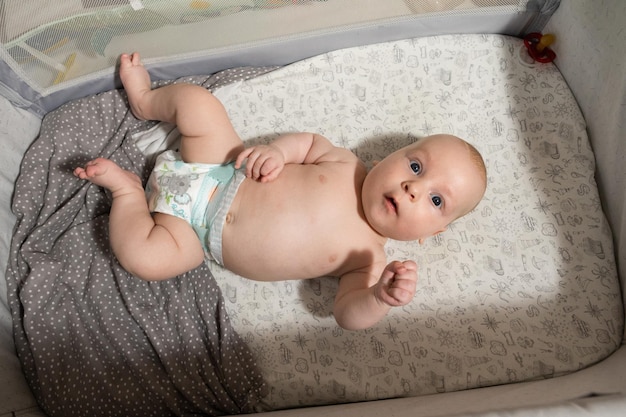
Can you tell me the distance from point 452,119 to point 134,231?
0.94 metres

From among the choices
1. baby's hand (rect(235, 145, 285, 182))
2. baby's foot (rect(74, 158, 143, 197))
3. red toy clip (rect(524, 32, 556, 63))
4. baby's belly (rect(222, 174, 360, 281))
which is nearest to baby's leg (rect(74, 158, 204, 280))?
baby's foot (rect(74, 158, 143, 197))

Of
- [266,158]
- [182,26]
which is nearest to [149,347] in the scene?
[266,158]

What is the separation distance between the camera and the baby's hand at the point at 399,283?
998 millimetres

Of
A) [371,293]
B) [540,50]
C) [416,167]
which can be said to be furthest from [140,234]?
[540,50]

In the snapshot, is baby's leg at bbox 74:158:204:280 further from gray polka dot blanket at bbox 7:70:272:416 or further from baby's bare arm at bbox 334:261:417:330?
baby's bare arm at bbox 334:261:417:330

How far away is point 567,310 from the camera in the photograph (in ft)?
4.23

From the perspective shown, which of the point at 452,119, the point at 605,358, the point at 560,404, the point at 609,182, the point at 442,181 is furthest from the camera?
the point at 452,119

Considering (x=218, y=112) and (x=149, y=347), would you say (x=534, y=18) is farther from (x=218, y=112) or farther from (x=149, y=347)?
(x=149, y=347)

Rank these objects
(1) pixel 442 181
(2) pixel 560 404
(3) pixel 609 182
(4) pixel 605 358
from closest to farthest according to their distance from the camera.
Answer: (2) pixel 560 404, (1) pixel 442 181, (4) pixel 605 358, (3) pixel 609 182

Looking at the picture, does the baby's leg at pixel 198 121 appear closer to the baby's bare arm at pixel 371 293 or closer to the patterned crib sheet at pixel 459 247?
the patterned crib sheet at pixel 459 247

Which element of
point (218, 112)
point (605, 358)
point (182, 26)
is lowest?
point (605, 358)

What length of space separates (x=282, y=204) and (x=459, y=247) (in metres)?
0.50

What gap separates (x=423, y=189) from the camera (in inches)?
43.9

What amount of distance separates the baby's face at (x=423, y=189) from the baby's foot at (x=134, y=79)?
2.26 feet
